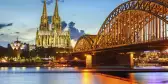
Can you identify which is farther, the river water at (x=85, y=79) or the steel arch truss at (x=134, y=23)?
the steel arch truss at (x=134, y=23)

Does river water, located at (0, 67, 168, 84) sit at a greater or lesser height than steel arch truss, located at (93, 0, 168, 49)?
lesser

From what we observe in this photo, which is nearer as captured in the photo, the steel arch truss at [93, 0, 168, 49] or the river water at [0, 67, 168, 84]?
the river water at [0, 67, 168, 84]

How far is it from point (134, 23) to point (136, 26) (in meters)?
2.26

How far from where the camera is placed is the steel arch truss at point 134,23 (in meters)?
93.4

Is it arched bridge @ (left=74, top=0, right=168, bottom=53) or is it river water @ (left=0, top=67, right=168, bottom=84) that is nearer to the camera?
river water @ (left=0, top=67, right=168, bottom=84)

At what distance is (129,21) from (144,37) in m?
24.0

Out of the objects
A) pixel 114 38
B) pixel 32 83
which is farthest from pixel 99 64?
pixel 32 83

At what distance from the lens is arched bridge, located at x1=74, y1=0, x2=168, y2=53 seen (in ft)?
299

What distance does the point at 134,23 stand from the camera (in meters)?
121

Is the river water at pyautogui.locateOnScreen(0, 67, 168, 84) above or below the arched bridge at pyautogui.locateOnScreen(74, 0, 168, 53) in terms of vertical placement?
below

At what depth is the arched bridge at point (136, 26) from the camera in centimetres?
9113

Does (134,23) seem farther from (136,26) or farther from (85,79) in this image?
(85,79)

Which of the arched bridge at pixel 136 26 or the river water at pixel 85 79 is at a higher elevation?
the arched bridge at pixel 136 26

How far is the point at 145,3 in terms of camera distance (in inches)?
4040
